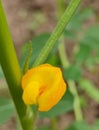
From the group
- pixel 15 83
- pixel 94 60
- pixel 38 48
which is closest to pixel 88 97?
pixel 94 60

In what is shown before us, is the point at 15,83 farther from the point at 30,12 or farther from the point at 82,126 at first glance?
the point at 30,12

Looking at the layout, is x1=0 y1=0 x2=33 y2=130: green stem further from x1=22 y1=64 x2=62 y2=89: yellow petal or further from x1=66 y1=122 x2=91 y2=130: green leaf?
x1=66 y1=122 x2=91 y2=130: green leaf

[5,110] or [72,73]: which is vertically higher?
[5,110]

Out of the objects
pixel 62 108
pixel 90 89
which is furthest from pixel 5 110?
pixel 90 89

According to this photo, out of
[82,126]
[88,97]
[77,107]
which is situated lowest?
[88,97]

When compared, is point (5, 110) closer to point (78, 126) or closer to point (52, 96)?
point (52, 96)
